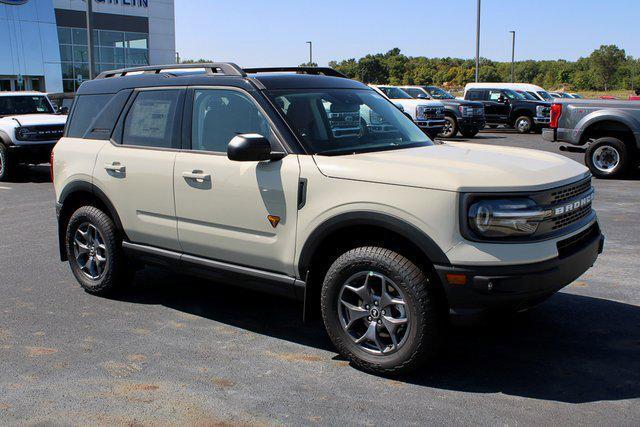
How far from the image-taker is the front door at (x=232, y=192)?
14.8 feet

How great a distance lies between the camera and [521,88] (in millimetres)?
29797

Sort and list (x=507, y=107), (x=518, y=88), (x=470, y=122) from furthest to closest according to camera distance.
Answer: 1. (x=518, y=88)
2. (x=507, y=107)
3. (x=470, y=122)

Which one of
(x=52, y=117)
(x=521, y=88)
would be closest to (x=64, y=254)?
(x=52, y=117)

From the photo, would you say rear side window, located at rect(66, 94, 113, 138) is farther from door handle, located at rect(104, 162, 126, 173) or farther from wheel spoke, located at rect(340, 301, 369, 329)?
wheel spoke, located at rect(340, 301, 369, 329)

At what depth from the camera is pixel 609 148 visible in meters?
13.1

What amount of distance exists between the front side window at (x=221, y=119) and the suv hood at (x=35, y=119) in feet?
34.6

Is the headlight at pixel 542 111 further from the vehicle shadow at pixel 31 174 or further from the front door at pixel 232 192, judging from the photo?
the front door at pixel 232 192

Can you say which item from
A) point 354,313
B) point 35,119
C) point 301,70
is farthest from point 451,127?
point 354,313

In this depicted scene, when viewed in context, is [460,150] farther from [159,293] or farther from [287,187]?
[159,293]

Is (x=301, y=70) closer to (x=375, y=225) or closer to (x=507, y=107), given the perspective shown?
(x=375, y=225)

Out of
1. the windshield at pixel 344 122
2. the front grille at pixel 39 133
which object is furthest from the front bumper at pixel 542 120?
the windshield at pixel 344 122

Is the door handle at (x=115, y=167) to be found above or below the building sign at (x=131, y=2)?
below

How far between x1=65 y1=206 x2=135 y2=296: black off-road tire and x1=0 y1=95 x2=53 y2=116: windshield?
35.1ft

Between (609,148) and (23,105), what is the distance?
12.7 metres
